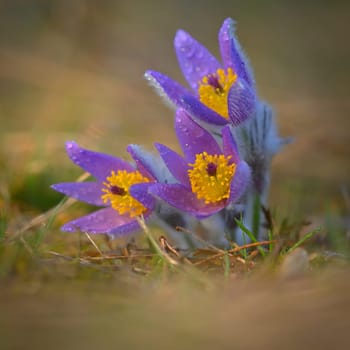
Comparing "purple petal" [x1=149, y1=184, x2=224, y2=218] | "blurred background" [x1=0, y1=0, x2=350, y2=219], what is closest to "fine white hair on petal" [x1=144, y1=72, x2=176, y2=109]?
"purple petal" [x1=149, y1=184, x2=224, y2=218]

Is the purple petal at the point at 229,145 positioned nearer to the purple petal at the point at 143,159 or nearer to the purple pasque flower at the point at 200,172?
the purple pasque flower at the point at 200,172

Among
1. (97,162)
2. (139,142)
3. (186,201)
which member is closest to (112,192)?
(97,162)

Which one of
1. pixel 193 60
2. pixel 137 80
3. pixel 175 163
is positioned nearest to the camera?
pixel 175 163

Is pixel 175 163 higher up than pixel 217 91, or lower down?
lower down

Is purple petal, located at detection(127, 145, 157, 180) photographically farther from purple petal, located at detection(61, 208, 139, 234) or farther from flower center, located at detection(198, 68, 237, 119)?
flower center, located at detection(198, 68, 237, 119)

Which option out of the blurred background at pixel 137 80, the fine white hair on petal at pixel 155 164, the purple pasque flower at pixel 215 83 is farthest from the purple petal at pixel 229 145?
the blurred background at pixel 137 80

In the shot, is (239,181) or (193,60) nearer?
(239,181)

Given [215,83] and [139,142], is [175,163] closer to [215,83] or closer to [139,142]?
[215,83]
